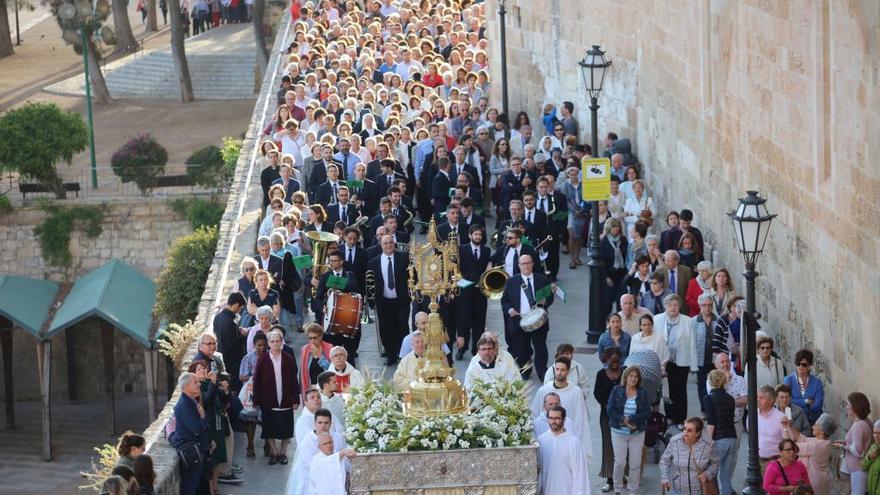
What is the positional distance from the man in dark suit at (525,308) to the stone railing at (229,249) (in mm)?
3382

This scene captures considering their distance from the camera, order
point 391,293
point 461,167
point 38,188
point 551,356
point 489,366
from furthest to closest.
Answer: point 38,188 < point 461,167 < point 551,356 < point 391,293 < point 489,366

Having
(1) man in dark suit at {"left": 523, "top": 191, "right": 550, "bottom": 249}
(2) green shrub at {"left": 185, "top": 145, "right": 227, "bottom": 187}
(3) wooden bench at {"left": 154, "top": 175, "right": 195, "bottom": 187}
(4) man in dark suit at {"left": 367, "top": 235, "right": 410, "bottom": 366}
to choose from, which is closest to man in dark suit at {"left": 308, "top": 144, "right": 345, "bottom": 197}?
(1) man in dark suit at {"left": 523, "top": 191, "right": 550, "bottom": 249}

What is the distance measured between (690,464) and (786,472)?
876 millimetres

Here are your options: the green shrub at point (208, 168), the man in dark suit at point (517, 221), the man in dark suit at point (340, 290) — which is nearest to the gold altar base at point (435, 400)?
the man in dark suit at point (340, 290)

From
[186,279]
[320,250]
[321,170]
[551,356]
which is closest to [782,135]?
[551,356]

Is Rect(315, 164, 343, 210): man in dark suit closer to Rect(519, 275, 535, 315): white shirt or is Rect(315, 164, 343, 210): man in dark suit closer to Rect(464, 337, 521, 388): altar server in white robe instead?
Rect(519, 275, 535, 315): white shirt

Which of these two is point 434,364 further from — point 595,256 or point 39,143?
point 39,143

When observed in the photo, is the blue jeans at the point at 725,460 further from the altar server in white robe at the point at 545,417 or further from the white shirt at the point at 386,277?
the white shirt at the point at 386,277

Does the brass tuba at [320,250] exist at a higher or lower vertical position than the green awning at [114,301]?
higher

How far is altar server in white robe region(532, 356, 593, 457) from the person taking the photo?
1659 cm

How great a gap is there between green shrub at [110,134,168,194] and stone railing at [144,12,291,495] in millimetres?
7581

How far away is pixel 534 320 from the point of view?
19.8 m

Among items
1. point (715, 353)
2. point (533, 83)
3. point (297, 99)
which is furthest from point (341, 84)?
point (715, 353)

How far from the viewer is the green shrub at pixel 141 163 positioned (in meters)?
43.7
